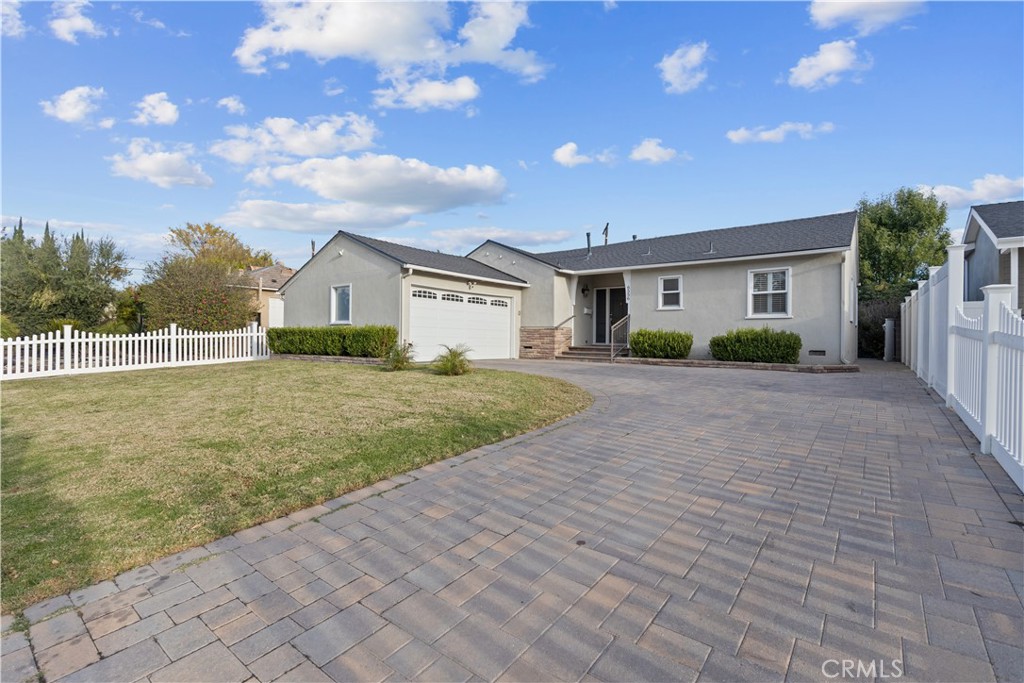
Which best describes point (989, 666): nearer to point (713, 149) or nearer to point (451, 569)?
point (451, 569)

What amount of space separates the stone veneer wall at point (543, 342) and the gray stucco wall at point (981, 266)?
11.5 m

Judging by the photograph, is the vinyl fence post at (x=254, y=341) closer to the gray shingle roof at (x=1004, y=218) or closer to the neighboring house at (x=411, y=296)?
the neighboring house at (x=411, y=296)

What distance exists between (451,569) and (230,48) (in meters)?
11.6

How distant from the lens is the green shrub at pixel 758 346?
12.9m

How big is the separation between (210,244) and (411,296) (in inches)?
1211

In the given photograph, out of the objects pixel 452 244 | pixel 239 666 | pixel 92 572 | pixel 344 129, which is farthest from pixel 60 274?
pixel 239 666

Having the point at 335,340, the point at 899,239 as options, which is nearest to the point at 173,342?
the point at 335,340

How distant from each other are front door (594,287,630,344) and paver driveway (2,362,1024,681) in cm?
1421

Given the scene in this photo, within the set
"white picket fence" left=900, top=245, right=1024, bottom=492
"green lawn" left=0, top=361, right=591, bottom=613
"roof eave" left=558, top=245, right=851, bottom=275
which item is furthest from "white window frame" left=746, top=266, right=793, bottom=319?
"green lawn" left=0, top=361, right=591, bottom=613

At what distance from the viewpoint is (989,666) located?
1.69 meters

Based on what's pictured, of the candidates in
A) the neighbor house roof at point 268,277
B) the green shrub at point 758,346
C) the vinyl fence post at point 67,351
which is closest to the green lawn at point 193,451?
the vinyl fence post at point 67,351

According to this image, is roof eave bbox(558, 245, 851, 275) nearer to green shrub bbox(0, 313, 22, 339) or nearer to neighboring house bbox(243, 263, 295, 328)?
neighboring house bbox(243, 263, 295, 328)

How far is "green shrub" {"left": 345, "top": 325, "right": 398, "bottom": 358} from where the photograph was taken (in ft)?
45.8

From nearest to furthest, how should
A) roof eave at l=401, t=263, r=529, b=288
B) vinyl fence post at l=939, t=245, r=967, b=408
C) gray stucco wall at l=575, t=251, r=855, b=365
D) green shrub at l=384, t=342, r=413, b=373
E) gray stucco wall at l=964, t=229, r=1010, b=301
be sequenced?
vinyl fence post at l=939, t=245, r=967, b=408 → green shrub at l=384, t=342, r=413, b=373 → gray stucco wall at l=964, t=229, r=1010, b=301 → gray stucco wall at l=575, t=251, r=855, b=365 → roof eave at l=401, t=263, r=529, b=288
